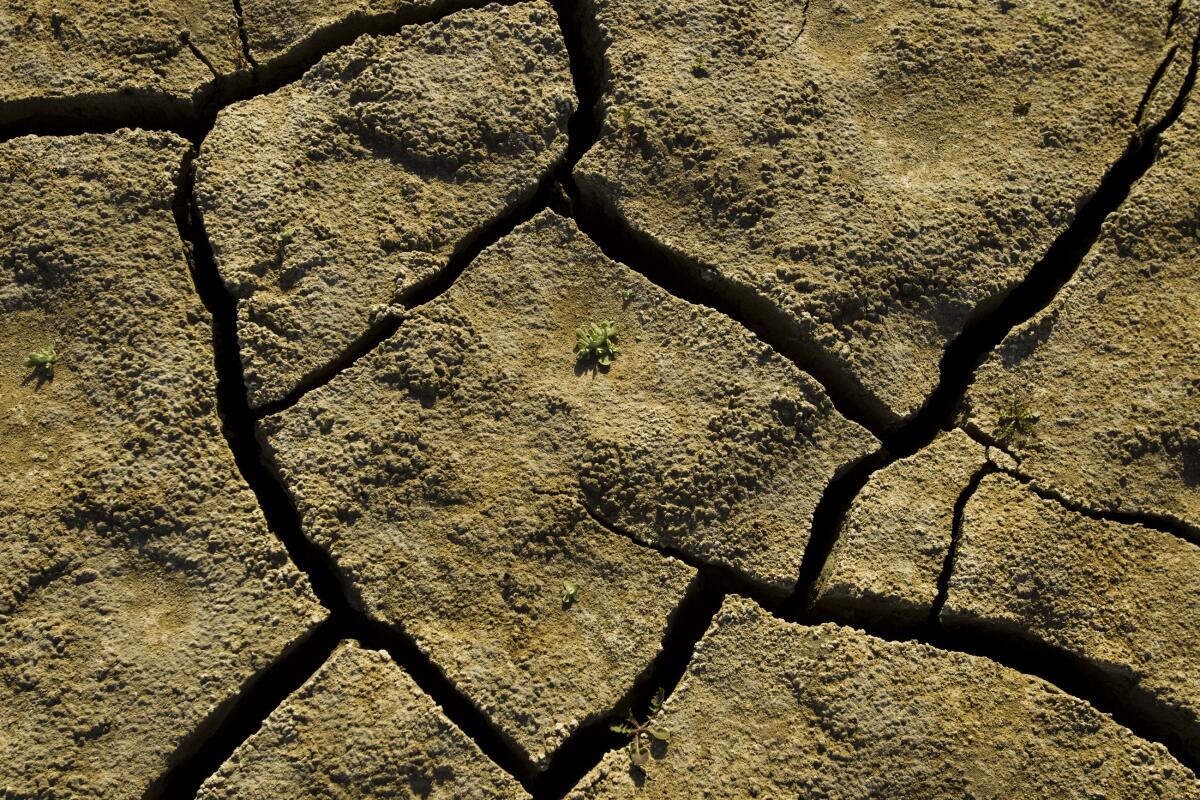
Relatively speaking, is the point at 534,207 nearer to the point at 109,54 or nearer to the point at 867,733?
the point at 109,54

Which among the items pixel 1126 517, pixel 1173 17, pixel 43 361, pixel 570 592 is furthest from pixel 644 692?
pixel 1173 17

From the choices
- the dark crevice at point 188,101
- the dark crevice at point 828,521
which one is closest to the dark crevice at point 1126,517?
the dark crevice at point 828,521

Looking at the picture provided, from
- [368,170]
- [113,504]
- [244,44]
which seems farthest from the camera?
[244,44]

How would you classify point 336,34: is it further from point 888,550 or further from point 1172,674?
point 1172,674

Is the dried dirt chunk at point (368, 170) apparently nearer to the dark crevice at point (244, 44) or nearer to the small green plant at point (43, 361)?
the dark crevice at point (244, 44)

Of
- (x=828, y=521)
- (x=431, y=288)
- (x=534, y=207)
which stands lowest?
(x=828, y=521)
